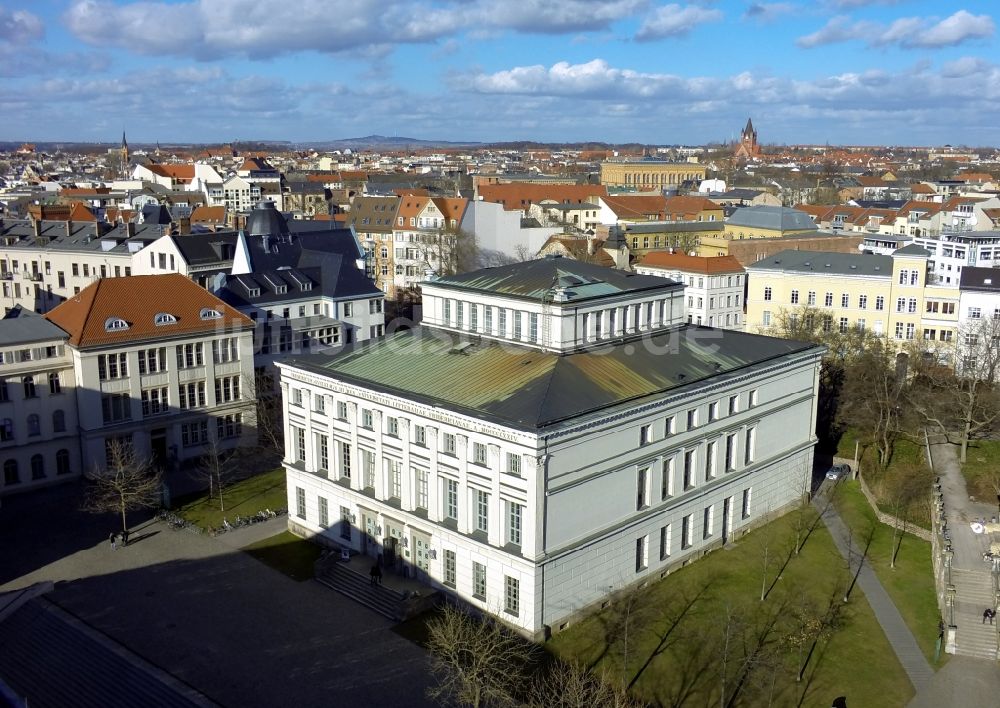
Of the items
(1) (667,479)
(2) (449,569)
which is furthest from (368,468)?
(1) (667,479)

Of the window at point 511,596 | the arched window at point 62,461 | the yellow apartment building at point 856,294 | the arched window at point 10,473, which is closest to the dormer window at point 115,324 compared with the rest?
the arched window at point 62,461

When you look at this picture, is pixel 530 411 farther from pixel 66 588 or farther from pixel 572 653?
pixel 66 588

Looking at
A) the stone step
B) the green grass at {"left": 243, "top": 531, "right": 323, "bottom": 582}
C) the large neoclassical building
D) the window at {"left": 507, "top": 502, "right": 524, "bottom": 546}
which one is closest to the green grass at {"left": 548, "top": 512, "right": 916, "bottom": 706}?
the large neoclassical building

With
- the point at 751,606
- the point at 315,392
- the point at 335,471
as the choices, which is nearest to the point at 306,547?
the point at 335,471

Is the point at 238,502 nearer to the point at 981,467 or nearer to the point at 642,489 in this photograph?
the point at 642,489

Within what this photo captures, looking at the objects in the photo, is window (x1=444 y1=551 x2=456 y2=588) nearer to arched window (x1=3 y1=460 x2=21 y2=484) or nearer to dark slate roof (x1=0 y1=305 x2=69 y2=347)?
arched window (x1=3 y1=460 x2=21 y2=484)

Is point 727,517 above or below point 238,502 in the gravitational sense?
above

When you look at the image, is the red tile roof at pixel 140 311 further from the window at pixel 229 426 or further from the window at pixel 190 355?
the window at pixel 229 426
